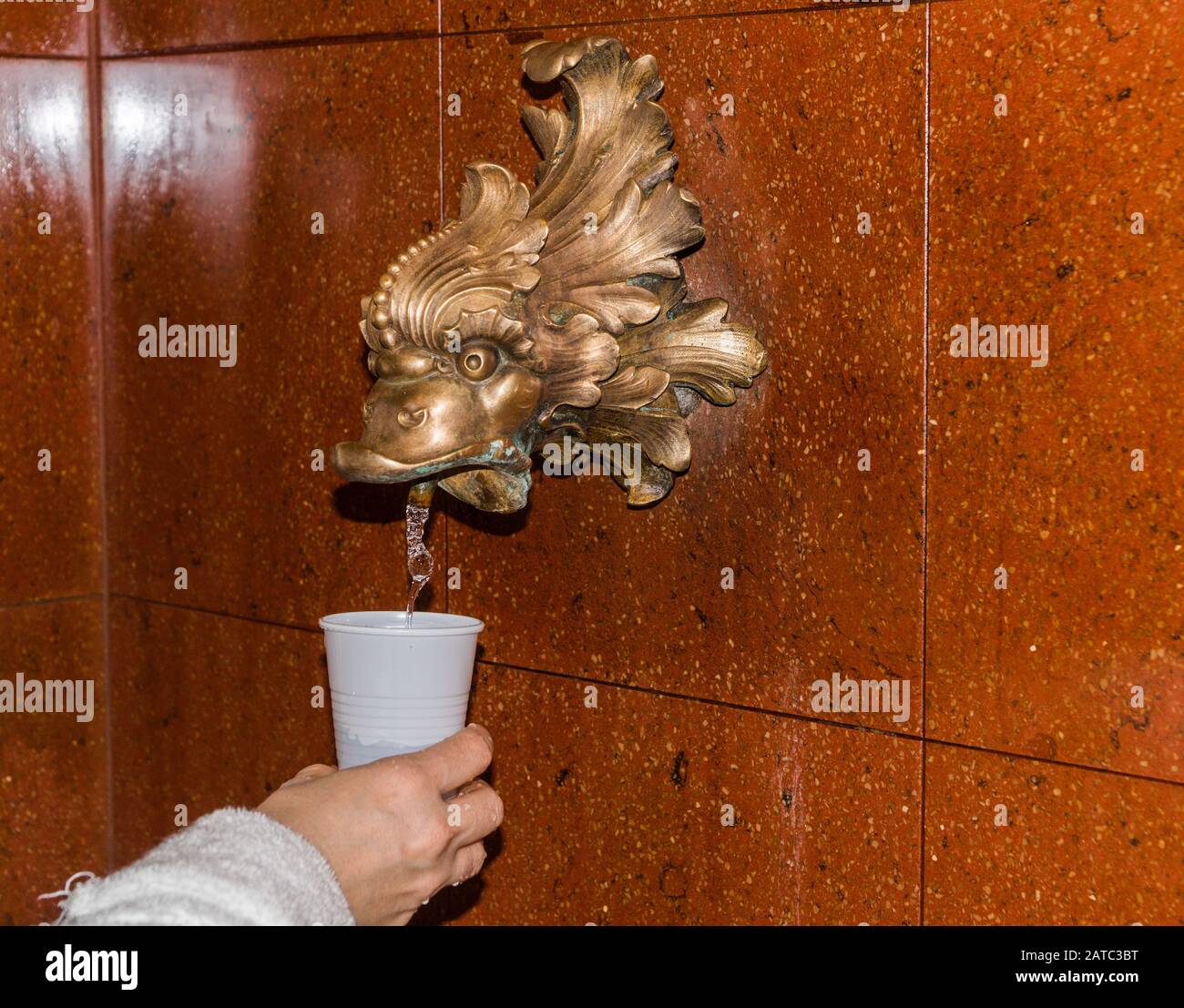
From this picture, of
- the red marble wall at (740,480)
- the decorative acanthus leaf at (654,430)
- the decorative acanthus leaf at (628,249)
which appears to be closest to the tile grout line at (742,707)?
the red marble wall at (740,480)

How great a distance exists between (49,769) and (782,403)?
42.6 inches

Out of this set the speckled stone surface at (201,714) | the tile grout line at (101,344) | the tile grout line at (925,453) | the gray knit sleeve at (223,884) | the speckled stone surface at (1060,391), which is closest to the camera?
the gray knit sleeve at (223,884)

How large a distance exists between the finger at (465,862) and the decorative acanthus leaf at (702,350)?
0.46 m

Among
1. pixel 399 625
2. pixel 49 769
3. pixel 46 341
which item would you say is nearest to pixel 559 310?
pixel 399 625

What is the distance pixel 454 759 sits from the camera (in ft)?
3.76

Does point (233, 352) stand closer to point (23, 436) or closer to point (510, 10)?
point (23, 436)

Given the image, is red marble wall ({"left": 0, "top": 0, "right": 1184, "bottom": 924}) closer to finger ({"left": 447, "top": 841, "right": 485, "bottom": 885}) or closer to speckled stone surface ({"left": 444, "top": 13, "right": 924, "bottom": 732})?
speckled stone surface ({"left": 444, "top": 13, "right": 924, "bottom": 732})

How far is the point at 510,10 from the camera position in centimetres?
133

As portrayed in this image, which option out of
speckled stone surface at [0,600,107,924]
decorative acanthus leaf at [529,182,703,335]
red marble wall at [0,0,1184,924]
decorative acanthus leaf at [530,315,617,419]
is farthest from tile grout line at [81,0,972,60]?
speckled stone surface at [0,600,107,924]

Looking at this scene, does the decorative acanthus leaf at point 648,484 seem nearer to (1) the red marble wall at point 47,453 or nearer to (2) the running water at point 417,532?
(2) the running water at point 417,532

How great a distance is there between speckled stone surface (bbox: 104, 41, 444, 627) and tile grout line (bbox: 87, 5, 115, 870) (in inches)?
0.6

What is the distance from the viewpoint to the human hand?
104 cm

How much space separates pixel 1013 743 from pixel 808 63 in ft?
1.98

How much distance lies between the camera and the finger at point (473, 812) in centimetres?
115
